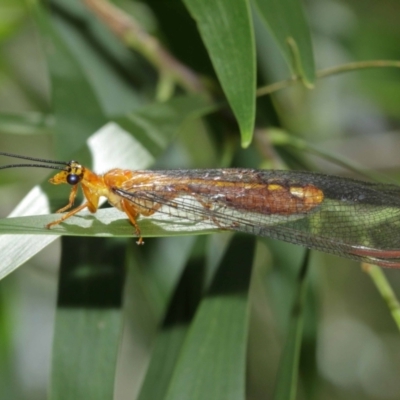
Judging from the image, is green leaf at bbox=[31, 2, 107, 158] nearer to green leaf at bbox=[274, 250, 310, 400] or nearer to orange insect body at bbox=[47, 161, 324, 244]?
orange insect body at bbox=[47, 161, 324, 244]

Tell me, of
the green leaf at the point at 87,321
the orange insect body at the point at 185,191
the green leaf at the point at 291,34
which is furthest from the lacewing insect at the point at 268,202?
the green leaf at the point at 291,34

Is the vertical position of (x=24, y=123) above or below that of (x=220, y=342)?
above

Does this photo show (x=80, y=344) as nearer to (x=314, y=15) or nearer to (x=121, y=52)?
(x=121, y=52)

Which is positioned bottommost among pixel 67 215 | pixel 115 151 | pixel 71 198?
pixel 67 215

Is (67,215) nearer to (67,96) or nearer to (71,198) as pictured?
(71,198)

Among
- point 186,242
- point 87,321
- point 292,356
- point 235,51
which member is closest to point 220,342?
point 292,356

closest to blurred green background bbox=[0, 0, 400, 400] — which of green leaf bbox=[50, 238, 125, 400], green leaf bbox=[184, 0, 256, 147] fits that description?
green leaf bbox=[50, 238, 125, 400]

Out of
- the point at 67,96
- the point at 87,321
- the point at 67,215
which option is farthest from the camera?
the point at 67,96
